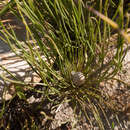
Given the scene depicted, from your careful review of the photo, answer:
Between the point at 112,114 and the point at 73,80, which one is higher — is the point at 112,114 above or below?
below

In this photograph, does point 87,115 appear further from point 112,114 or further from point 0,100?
point 0,100

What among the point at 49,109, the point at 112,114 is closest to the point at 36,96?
the point at 49,109

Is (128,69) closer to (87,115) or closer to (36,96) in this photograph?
(87,115)

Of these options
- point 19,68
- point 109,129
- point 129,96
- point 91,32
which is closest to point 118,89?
point 129,96

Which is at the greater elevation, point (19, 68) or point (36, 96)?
point (19, 68)

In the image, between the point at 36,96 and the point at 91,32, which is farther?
the point at 36,96

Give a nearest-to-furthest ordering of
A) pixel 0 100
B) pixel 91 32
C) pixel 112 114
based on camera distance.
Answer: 1. pixel 91 32
2. pixel 112 114
3. pixel 0 100

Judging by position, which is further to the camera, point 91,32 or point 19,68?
point 19,68

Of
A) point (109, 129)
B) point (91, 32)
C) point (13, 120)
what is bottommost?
point (109, 129)

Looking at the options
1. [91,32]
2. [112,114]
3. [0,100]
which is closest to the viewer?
[91,32]
